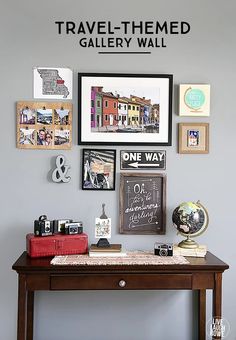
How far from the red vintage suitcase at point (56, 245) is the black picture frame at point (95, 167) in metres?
0.36

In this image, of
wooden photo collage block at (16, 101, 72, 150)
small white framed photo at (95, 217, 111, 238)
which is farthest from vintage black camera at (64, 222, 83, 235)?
wooden photo collage block at (16, 101, 72, 150)

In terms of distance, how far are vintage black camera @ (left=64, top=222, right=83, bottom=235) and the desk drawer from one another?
29 centimetres

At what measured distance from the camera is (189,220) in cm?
240

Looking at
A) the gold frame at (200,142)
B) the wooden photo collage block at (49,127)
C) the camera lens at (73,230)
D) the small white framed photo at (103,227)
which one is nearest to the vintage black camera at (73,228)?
the camera lens at (73,230)

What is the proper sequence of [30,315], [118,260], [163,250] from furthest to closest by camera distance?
1. [30,315]
2. [163,250]
3. [118,260]

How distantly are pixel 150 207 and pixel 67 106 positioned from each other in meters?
0.77

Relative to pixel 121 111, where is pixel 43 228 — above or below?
below

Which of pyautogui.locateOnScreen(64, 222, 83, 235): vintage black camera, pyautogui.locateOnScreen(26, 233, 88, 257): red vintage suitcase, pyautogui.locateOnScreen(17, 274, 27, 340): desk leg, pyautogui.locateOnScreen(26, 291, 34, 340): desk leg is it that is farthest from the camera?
pyautogui.locateOnScreen(26, 291, 34, 340): desk leg

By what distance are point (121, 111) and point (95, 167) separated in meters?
0.36

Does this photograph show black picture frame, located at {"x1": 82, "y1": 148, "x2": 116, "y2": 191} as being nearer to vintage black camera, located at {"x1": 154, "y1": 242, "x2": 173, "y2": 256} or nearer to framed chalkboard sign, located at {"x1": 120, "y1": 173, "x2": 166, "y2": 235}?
framed chalkboard sign, located at {"x1": 120, "y1": 173, "x2": 166, "y2": 235}

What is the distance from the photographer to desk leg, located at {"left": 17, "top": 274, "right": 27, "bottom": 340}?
83.2 inches

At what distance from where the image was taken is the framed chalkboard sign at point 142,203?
2.64m

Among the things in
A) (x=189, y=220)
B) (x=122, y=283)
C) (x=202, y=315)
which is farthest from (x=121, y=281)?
(x=202, y=315)

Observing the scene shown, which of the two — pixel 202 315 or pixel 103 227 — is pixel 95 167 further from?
pixel 202 315
